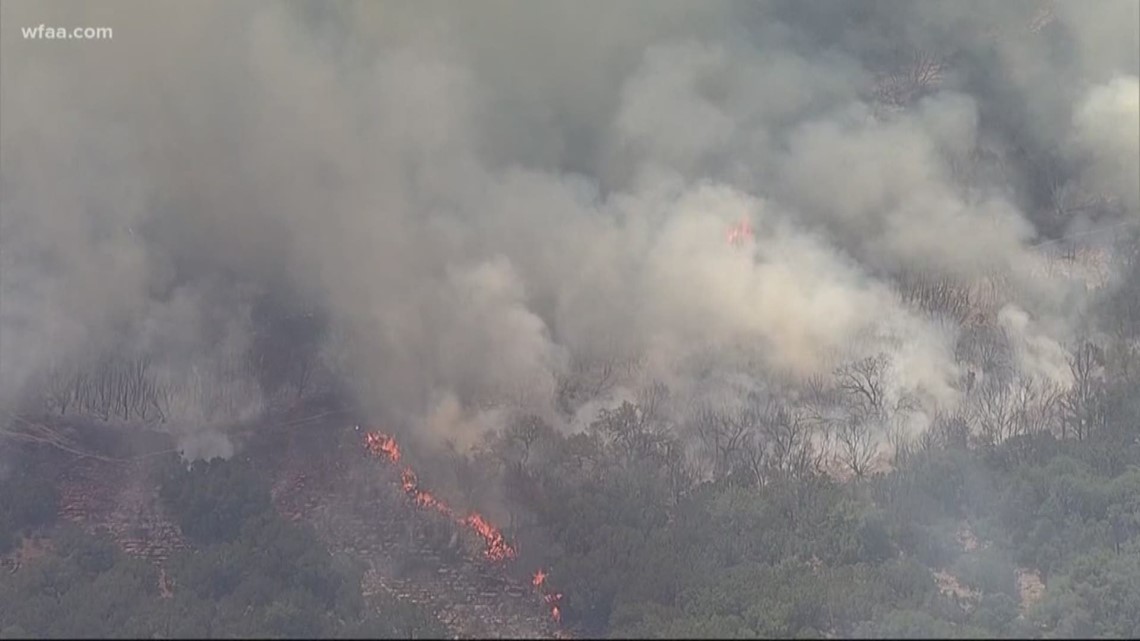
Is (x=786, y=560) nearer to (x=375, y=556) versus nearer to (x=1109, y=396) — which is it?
(x=375, y=556)

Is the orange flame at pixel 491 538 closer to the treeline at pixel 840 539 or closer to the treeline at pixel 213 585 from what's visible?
the treeline at pixel 840 539

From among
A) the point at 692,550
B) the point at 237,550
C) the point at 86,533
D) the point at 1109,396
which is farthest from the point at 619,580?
the point at 1109,396

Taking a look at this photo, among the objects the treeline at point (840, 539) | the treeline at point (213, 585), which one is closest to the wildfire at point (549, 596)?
the treeline at point (840, 539)

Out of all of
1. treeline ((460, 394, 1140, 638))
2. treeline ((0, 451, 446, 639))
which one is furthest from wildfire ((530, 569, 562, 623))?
treeline ((0, 451, 446, 639))

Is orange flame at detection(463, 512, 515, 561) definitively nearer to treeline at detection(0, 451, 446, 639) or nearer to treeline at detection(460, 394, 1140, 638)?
treeline at detection(460, 394, 1140, 638)

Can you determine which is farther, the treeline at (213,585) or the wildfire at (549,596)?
the wildfire at (549,596)

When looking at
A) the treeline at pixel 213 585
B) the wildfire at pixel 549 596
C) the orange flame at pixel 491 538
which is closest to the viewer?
the treeline at pixel 213 585
